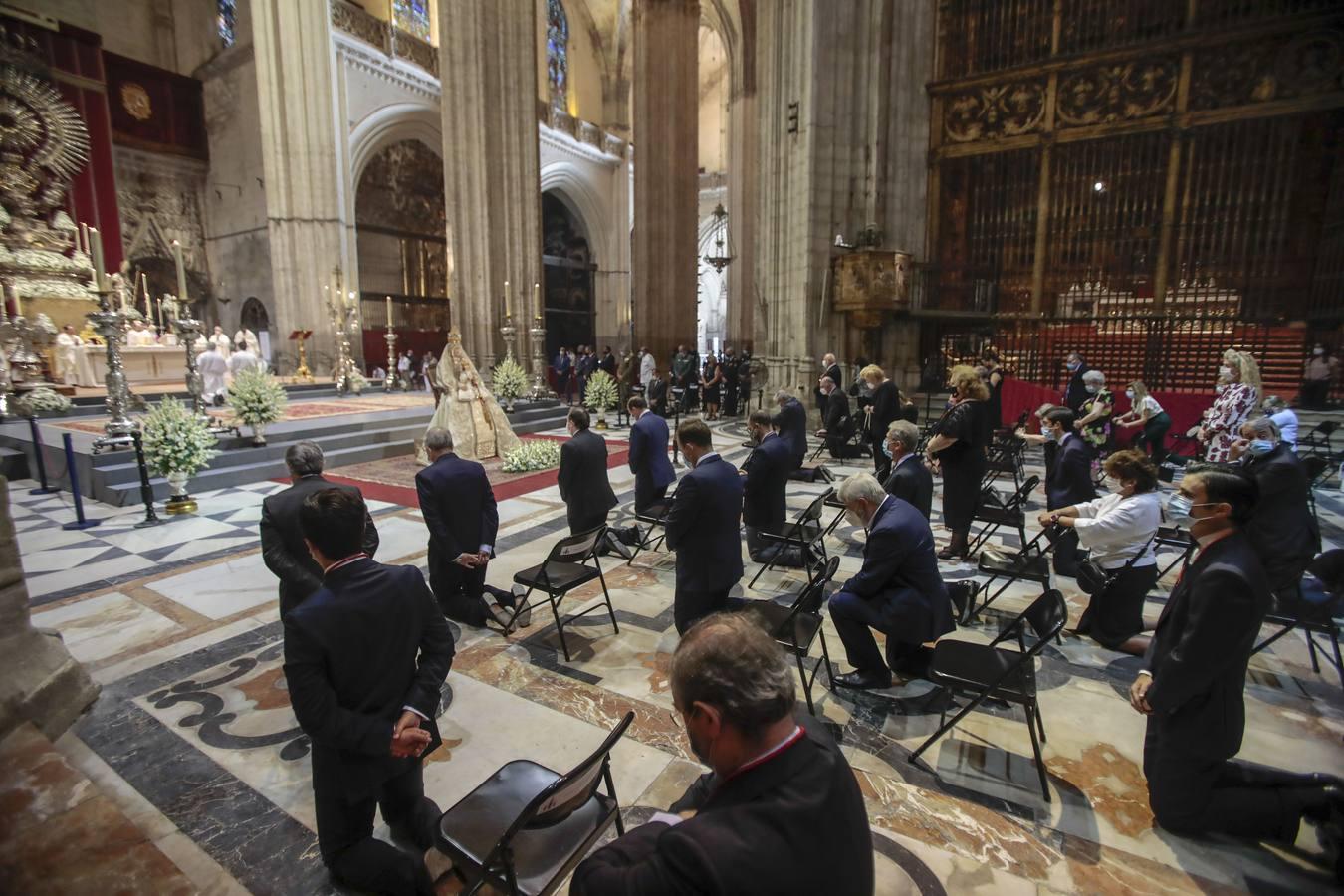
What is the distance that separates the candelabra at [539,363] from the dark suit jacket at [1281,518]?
12761 mm

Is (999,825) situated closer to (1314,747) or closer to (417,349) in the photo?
(1314,747)

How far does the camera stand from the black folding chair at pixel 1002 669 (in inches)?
105

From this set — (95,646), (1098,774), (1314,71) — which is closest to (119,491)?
(95,646)

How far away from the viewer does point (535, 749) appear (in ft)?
9.83

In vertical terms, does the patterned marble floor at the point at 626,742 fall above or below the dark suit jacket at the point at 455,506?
below

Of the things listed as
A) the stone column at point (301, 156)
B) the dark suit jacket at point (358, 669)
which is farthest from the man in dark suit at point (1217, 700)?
the stone column at point (301, 156)

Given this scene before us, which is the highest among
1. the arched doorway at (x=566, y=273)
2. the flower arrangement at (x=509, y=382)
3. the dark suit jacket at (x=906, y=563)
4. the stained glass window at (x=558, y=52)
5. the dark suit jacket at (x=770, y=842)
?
the stained glass window at (x=558, y=52)

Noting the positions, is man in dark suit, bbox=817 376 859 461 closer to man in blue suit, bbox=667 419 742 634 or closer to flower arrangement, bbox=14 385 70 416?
man in blue suit, bbox=667 419 742 634

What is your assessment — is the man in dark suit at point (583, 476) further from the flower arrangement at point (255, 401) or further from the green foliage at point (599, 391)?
the green foliage at point (599, 391)

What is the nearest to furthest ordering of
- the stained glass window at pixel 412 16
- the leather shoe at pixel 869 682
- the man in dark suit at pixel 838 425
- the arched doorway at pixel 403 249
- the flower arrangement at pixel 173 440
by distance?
the leather shoe at pixel 869 682
the flower arrangement at pixel 173 440
the man in dark suit at pixel 838 425
the stained glass window at pixel 412 16
the arched doorway at pixel 403 249

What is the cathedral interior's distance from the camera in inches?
109

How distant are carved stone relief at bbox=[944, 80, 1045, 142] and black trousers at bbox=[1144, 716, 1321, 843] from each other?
14193 millimetres

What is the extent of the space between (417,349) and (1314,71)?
78.9ft

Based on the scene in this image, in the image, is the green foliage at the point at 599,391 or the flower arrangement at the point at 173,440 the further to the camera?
the green foliage at the point at 599,391
